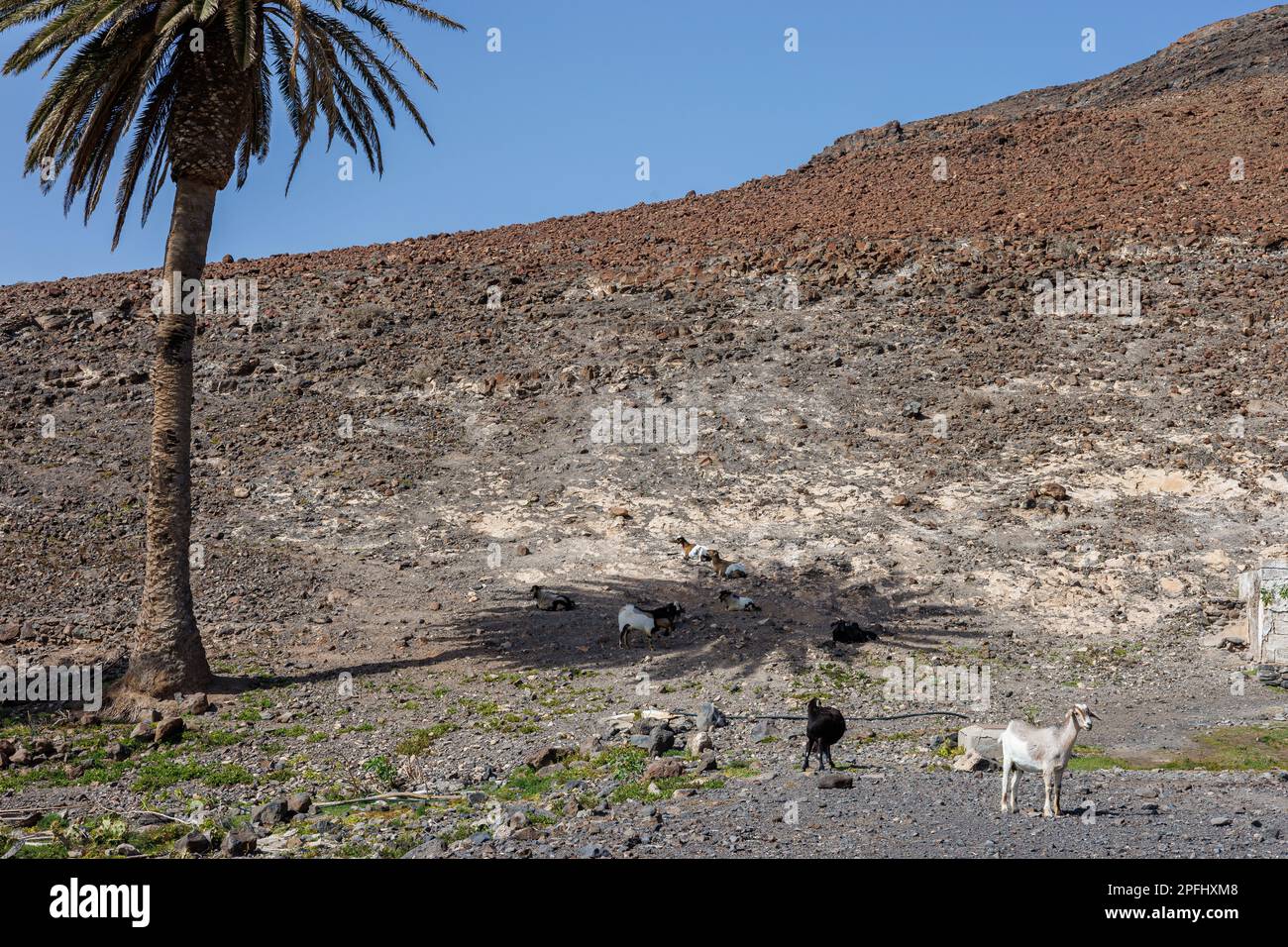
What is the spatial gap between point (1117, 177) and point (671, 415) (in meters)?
24.0

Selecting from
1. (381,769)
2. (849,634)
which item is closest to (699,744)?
(381,769)

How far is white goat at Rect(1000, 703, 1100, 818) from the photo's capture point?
9.75 meters

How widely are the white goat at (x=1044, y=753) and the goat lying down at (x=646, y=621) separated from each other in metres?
10.0

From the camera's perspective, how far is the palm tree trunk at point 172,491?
17219mm

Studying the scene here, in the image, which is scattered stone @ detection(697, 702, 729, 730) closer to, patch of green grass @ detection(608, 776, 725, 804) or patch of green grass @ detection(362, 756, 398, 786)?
patch of green grass @ detection(608, 776, 725, 804)

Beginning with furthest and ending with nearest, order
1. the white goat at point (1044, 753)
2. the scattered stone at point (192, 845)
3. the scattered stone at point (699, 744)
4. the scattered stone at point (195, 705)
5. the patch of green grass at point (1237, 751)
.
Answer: the scattered stone at point (195, 705) → the scattered stone at point (699, 744) → the patch of green grass at point (1237, 751) → the scattered stone at point (192, 845) → the white goat at point (1044, 753)

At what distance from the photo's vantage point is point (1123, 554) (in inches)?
925

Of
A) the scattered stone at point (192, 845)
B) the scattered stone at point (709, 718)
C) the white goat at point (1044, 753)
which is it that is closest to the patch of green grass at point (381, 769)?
the scattered stone at point (192, 845)

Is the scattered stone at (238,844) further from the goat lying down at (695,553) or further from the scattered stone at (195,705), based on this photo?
the goat lying down at (695,553)

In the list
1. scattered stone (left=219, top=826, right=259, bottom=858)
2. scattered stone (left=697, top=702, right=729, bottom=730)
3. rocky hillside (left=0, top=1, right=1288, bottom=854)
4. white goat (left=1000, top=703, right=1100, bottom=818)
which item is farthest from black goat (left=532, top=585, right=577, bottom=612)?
white goat (left=1000, top=703, right=1100, bottom=818)

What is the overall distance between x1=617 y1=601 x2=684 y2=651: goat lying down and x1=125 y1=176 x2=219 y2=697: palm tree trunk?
7182 millimetres

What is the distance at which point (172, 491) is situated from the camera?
17484 mm
